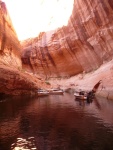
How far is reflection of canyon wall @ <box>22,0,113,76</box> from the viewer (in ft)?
241

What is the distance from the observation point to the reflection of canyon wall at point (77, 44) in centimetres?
7350

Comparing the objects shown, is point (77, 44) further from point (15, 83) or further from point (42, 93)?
point (15, 83)

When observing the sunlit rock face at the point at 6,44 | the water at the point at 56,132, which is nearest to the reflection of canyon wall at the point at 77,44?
the sunlit rock face at the point at 6,44

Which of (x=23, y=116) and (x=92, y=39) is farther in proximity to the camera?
(x=92, y=39)

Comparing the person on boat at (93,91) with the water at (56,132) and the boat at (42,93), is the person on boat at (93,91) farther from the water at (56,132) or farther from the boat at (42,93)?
the water at (56,132)

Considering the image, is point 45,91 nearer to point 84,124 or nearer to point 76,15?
point 76,15

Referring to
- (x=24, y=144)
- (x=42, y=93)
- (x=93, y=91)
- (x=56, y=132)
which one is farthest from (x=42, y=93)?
(x=24, y=144)

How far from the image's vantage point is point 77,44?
297ft

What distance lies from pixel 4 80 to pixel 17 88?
6405mm

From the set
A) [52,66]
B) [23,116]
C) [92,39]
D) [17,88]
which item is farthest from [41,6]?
[23,116]

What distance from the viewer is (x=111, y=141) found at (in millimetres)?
20328

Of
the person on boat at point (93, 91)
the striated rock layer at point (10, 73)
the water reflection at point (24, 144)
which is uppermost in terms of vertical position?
the striated rock layer at point (10, 73)

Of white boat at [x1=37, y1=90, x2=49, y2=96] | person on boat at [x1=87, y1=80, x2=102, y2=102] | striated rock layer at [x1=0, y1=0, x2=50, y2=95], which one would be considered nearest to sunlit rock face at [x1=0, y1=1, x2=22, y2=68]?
striated rock layer at [x1=0, y1=0, x2=50, y2=95]

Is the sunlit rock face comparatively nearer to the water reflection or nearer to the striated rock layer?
the striated rock layer
